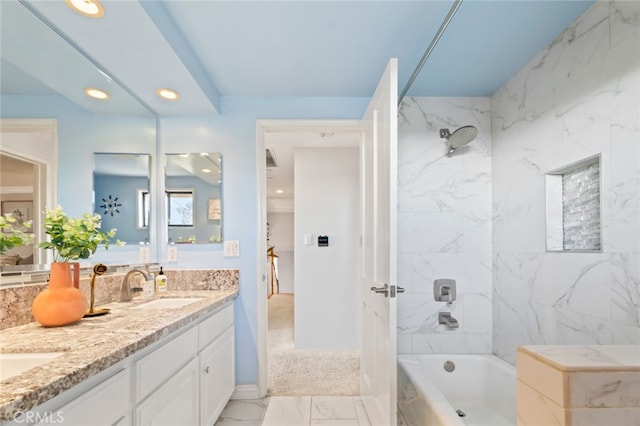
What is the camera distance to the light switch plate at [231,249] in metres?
2.42

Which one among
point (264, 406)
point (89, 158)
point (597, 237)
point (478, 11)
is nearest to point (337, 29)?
point (478, 11)

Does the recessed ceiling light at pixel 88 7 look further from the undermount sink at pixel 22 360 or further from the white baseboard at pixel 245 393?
the white baseboard at pixel 245 393

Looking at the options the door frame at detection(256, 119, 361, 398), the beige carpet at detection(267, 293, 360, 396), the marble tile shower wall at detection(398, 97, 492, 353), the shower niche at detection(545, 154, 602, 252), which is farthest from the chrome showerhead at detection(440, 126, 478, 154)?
the beige carpet at detection(267, 293, 360, 396)

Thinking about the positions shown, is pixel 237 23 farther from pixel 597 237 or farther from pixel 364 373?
pixel 364 373

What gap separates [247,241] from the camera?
2436 millimetres

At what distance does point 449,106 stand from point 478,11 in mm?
944

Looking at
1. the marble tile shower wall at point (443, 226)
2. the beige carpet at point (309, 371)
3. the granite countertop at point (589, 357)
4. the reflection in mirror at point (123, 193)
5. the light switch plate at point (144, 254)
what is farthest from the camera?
the beige carpet at point (309, 371)

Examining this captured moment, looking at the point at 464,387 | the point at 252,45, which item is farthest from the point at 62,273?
the point at 464,387

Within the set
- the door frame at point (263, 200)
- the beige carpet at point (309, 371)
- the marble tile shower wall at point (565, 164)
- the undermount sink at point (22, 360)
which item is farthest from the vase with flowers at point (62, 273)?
the marble tile shower wall at point (565, 164)

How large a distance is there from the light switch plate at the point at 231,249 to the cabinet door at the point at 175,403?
0.88 metres

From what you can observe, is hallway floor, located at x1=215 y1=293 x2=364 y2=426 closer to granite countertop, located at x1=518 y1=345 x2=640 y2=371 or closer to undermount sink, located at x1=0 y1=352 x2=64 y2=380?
undermount sink, located at x1=0 y1=352 x2=64 y2=380

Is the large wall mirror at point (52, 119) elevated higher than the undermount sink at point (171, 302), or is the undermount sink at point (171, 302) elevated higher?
the large wall mirror at point (52, 119)

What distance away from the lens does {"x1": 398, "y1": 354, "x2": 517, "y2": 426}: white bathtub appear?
174cm

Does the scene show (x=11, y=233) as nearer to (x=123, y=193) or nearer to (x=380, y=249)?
(x=123, y=193)
